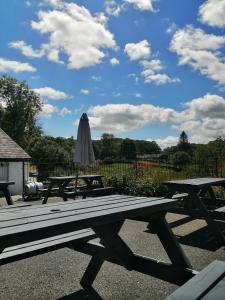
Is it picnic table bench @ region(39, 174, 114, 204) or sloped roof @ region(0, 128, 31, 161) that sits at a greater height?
sloped roof @ region(0, 128, 31, 161)

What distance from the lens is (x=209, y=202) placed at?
25.7 feet

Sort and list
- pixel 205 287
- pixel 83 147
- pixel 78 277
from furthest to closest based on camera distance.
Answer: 1. pixel 83 147
2. pixel 78 277
3. pixel 205 287

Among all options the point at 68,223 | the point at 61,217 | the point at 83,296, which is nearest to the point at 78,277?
the point at 83,296

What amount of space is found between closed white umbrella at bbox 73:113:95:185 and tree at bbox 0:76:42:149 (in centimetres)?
3856

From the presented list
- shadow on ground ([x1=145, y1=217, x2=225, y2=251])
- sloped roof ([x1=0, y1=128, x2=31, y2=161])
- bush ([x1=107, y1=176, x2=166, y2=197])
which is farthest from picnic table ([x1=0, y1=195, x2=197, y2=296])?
sloped roof ([x1=0, y1=128, x2=31, y2=161])

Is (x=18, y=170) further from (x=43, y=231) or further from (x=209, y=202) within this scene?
(x=43, y=231)

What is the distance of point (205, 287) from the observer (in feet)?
6.11

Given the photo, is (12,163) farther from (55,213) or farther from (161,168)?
(55,213)

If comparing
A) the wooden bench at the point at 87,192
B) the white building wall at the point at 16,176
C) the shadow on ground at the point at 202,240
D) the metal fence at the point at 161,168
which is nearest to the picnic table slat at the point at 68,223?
the shadow on ground at the point at 202,240

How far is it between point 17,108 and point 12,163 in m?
31.6

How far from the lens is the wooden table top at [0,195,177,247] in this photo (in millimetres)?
2062

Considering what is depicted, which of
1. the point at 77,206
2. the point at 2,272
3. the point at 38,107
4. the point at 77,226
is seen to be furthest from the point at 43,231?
the point at 38,107

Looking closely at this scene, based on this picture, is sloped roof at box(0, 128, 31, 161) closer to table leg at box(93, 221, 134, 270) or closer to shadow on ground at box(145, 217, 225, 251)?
shadow on ground at box(145, 217, 225, 251)

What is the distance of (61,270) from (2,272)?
0.73 m
